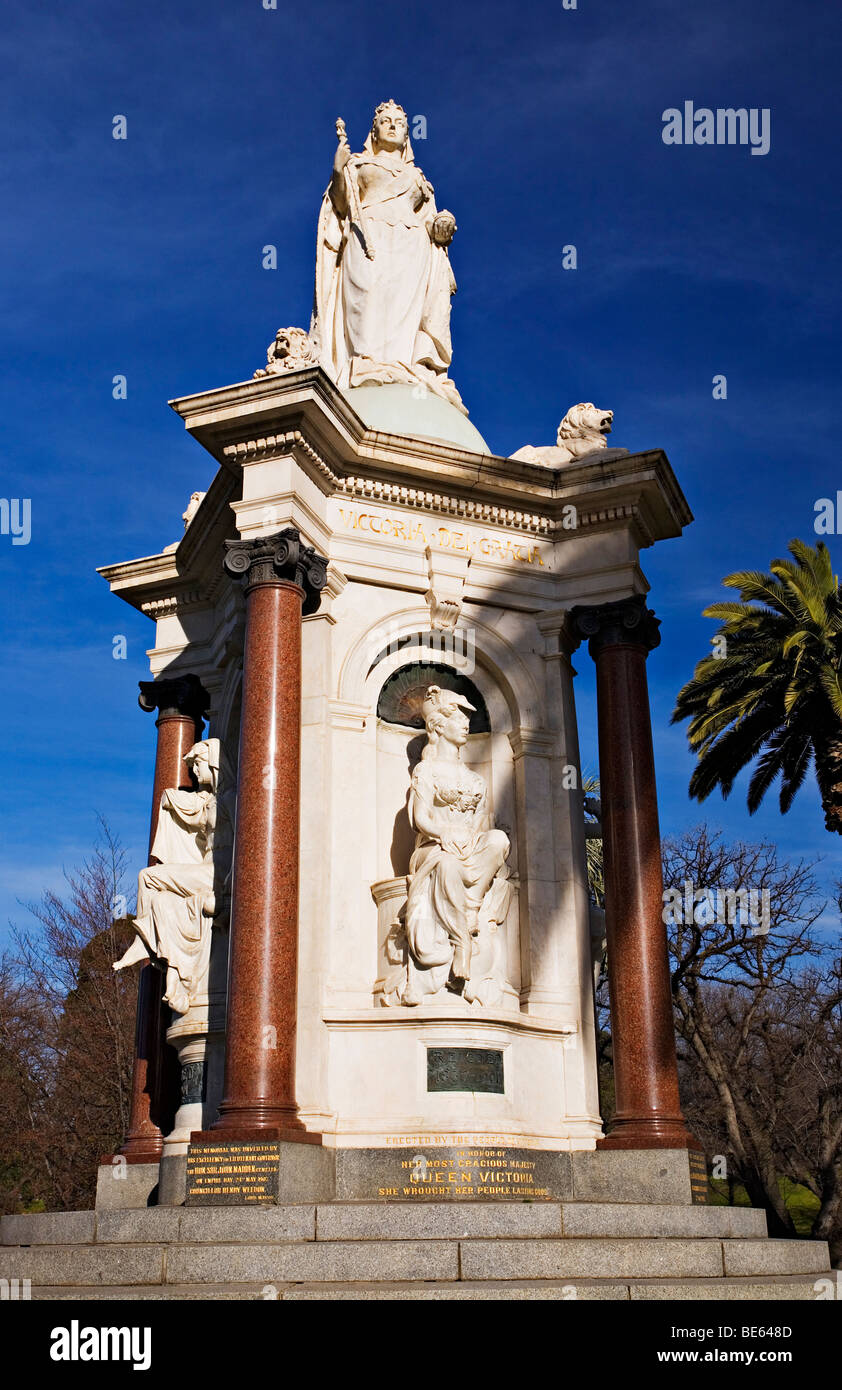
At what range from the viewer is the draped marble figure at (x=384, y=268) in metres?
18.5

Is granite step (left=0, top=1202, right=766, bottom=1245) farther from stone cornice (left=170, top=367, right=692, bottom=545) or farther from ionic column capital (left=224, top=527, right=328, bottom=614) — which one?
stone cornice (left=170, top=367, right=692, bottom=545)

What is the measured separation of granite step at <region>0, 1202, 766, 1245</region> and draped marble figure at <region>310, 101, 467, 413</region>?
10.9m

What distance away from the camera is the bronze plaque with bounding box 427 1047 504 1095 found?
44.2ft

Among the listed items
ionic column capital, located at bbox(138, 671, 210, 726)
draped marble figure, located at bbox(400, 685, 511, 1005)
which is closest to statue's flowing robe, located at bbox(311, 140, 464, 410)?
ionic column capital, located at bbox(138, 671, 210, 726)

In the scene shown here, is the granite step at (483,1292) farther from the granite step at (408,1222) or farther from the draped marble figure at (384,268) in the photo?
the draped marble figure at (384,268)

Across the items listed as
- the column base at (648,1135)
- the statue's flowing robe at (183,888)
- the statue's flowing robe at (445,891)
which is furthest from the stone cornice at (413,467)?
the column base at (648,1135)

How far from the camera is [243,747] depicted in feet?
45.3

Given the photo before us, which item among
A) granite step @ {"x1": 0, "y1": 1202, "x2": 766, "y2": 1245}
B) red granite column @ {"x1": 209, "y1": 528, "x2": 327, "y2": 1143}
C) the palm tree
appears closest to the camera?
granite step @ {"x1": 0, "y1": 1202, "x2": 766, "y2": 1245}

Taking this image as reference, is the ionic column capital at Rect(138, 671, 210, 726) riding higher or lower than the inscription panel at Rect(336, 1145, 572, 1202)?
higher

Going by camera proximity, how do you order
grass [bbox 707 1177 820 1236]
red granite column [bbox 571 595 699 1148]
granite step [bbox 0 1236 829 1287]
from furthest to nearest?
grass [bbox 707 1177 820 1236] < red granite column [bbox 571 595 699 1148] < granite step [bbox 0 1236 829 1287]

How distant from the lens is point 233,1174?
11805mm

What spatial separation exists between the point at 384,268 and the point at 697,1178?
12.6 m

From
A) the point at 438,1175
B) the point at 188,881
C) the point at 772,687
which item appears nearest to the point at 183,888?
the point at 188,881

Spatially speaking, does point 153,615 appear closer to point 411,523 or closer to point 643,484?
point 411,523
